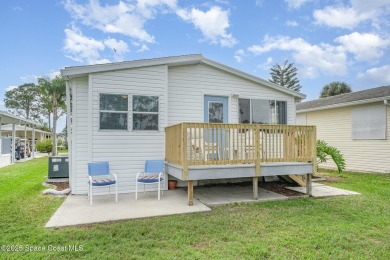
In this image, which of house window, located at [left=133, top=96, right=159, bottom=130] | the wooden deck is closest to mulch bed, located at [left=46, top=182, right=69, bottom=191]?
house window, located at [left=133, top=96, right=159, bottom=130]

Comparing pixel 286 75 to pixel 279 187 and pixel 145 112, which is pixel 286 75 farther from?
pixel 145 112

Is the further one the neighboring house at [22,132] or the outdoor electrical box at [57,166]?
the neighboring house at [22,132]

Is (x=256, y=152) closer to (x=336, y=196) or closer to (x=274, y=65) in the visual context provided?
(x=336, y=196)

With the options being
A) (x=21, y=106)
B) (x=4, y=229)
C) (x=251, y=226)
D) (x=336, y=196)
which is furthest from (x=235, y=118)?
(x=21, y=106)

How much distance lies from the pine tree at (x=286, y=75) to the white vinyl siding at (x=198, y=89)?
28.6m

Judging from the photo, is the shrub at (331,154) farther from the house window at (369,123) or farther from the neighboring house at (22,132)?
the neighboring house at (22,132)

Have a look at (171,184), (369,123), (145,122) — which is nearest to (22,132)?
(145,122)

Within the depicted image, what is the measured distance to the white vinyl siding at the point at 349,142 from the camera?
34.3ft

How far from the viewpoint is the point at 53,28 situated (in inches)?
489

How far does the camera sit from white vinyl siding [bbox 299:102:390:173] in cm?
1045

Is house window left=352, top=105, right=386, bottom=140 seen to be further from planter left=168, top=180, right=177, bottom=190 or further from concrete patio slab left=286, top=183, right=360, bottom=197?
planter left=168, top=180, right=177, bottom=190

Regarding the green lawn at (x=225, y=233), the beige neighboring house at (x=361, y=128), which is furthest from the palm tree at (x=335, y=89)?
the green lawn at (x=225, y=233)

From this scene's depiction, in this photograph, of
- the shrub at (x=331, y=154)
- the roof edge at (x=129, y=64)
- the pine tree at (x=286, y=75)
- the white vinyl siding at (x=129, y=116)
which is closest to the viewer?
the roof edge at (x=129, y=64)

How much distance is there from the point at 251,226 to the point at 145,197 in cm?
302
